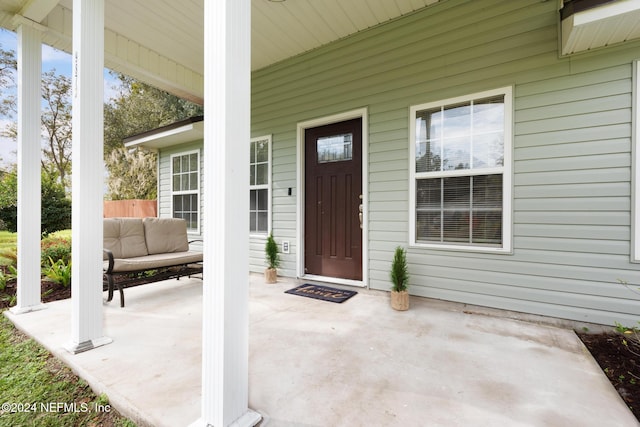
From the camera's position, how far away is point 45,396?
5.24ft

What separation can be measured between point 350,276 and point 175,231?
2725mm

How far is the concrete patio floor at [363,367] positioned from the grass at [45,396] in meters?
0.06

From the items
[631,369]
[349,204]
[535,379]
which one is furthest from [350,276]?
[631,369]

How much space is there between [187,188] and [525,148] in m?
5.78

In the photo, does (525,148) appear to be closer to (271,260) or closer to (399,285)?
(399,285)

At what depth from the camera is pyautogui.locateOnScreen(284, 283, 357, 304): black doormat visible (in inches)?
129

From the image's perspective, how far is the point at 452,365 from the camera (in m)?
1.89

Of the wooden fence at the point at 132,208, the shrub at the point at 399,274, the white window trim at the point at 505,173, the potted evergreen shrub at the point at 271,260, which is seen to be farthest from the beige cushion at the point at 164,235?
the wooden fence at the point at 132,208

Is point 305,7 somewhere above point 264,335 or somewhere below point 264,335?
above

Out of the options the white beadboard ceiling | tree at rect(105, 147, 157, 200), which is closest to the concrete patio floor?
the white beadboard ceiling

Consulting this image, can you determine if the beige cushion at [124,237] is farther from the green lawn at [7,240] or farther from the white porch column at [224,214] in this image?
the green lawn at [7,240]

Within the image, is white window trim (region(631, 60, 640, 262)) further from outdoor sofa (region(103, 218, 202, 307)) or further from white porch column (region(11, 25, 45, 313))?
white porch column (region(11, 25, 45, 313))

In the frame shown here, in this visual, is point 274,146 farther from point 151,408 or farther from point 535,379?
point 535,379

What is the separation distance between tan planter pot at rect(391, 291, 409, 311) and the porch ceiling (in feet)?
10.4
